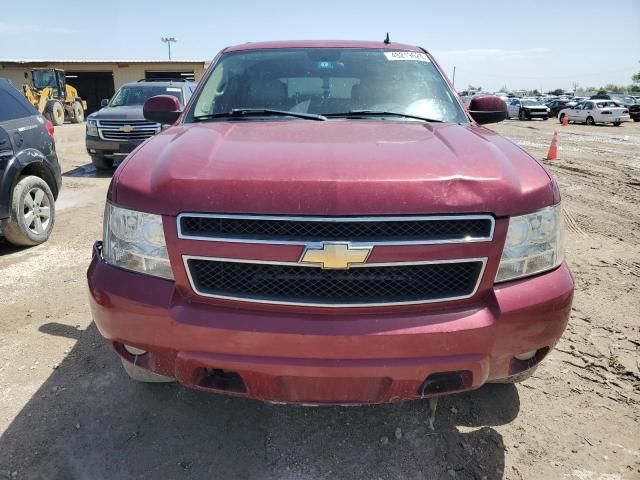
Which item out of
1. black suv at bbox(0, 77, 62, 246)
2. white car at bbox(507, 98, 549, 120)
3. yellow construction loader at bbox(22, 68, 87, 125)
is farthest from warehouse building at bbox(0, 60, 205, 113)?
black suv at bbox(0, 77, 62, 246)

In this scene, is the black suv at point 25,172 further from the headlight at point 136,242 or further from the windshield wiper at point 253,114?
the headlight at point 136,242

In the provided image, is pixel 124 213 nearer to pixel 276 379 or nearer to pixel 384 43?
pixel 276 379

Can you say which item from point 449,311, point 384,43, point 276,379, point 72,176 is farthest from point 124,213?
point 72,176

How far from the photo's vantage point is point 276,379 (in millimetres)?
1905

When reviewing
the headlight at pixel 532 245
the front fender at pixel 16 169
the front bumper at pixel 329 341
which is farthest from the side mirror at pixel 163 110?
the headlight at pixel 532 245

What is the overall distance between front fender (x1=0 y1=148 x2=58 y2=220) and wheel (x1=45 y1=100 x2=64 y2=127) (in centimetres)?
2122

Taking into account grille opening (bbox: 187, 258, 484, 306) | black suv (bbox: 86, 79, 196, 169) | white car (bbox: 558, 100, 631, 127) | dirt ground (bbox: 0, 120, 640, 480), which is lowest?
white car (bbox: 558, 100, 631, 127)

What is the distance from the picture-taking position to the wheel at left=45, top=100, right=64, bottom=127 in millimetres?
24078

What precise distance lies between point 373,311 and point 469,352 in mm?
391

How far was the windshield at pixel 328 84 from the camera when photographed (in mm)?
3109

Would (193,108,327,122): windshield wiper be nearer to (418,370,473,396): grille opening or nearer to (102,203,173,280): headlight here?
(102,203,173,280): headlight

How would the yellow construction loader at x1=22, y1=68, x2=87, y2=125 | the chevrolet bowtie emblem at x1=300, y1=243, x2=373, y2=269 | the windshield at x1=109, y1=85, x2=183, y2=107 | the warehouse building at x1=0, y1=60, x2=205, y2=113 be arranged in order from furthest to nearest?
the warehouse building at x1=0, y1=60, x2=205, y2=113 → the yellow construction loader at x1=22, y1=68, x2=87, y2=125 → the windshield at x1=109, y1=85, x2=183, y2=107 → the chevrolet bowtie emblem at x1=300, y1=243, x2=373, y2=269

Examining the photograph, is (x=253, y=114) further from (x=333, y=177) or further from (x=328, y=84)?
(x=333, y=177)

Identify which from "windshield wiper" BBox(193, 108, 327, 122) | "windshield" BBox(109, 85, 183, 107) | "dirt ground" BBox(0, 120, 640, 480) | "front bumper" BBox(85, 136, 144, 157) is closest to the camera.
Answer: "dirt ground" BBox(0, 120, 640, 480)
